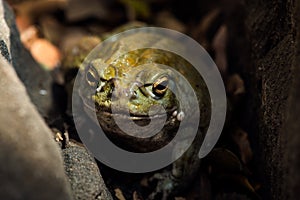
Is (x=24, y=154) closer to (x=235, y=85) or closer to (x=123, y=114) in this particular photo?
(x=123, y=114)

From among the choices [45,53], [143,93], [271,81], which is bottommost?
[45,53]

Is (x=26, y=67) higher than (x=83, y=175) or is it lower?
lower

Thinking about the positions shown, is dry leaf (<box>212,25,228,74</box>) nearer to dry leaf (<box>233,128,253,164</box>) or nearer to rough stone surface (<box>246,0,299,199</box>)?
rough stone surface (<box>246,0,299,199</box>)

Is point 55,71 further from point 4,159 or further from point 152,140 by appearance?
point 4,159

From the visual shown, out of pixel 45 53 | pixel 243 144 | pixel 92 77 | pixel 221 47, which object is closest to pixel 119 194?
pixel 92 77

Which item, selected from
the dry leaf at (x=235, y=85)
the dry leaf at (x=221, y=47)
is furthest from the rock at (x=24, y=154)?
the dry leaf at (x=221, y=47)
